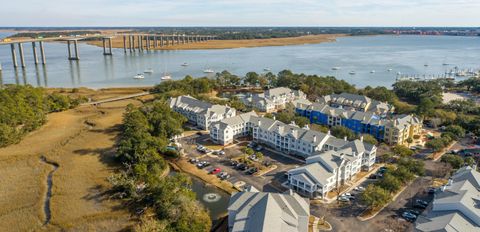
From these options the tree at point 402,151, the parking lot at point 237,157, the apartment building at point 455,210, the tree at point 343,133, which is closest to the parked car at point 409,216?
the apartment building at point 455,210

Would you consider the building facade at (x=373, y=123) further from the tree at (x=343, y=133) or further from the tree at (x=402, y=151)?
the tree at (x=402, y=151)

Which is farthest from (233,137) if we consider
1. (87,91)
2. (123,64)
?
(123,64)

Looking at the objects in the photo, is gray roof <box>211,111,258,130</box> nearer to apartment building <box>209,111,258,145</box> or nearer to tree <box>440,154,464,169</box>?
apartment building <box>209,111,258,145</box>

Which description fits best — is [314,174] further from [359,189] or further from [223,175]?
[223,175]

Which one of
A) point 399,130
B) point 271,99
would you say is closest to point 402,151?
point 399,130

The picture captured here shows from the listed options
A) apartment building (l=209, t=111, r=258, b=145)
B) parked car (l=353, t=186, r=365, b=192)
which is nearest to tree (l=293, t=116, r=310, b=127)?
apartment building (l=209, t=111, r=258, b=145)

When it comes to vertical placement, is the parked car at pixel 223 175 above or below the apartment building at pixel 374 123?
below

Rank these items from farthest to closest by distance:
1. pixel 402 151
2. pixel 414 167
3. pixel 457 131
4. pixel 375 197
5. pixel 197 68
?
pixel 197 68, pixel 457 131, pixel 402 151, pixel 414 167, pixel 375 197
